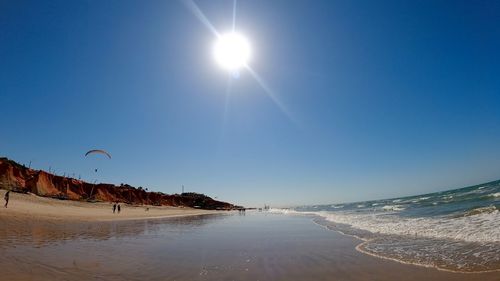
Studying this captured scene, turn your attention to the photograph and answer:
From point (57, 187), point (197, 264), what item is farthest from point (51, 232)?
point (57, 187)

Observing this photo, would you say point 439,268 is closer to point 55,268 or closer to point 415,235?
point 415,235

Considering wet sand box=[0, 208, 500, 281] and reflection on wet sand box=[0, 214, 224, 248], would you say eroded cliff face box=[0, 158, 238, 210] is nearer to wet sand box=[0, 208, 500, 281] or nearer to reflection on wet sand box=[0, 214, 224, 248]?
reflection on wet sand box=[0, 214, 224, 248]

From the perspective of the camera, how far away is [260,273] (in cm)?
827

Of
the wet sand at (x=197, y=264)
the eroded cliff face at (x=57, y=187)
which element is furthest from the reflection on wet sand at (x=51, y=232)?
the eroded cliff face at (x=57, y=187)

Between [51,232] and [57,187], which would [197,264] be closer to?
[51,232]

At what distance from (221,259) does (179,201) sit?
113 m

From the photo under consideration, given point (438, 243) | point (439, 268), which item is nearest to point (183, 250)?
point (439, 268)

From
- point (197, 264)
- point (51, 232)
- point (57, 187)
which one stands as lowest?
point (197, 264)

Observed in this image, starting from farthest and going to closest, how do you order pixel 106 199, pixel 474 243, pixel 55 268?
1. pixel 106 199
2. pixel 474 243
3. pixel 55 268

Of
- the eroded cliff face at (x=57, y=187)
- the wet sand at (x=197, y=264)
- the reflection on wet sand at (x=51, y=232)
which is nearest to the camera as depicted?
the wet sand at (x=197, y=264)

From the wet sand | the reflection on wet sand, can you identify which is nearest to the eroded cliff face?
the reflection on wet sand

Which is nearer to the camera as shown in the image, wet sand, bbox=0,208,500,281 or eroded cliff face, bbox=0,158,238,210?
wet sand, bbox=0,208,500,281

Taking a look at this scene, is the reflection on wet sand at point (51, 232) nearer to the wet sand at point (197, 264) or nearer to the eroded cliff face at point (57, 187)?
the wet sand at point (197, 264)

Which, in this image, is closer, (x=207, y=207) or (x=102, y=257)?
(x=102, y=257)
